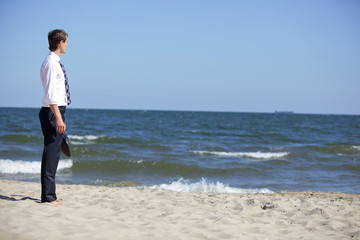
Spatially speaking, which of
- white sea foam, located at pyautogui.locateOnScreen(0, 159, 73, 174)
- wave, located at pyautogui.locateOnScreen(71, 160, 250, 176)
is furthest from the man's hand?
white sea foam, located at pyautogui.locateOnScreen(0, 159, 73, 174)

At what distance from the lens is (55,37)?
4000 mm

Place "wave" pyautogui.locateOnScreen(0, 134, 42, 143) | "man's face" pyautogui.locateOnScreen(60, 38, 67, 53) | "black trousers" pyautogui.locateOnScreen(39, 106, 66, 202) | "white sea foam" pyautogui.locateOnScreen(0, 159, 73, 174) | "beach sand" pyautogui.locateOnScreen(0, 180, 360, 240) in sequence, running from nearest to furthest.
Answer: "beach sand" pyautogui.locateOnScreen(0, 180, 360, 240) < "black trousers" pyautogui.locateOnScreen(39, 106, 66, 202) < "man's face" pyautogui.locateOnScreen(60, 38, 67, 53) < "white sea foam" pyautogui.locateOnScreen(0, 159, 73, 174) < "wave" pyautogui.locateOnScreen(0, 134, 42, 143)

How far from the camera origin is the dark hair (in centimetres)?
400

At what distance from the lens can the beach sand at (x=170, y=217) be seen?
3256 mm

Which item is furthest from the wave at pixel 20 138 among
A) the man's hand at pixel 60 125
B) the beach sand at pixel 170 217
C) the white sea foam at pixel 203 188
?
the man's hand at pixel 60 125

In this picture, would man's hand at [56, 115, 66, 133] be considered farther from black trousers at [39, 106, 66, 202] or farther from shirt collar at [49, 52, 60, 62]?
shirt collar at [49, 52, 60, 62]

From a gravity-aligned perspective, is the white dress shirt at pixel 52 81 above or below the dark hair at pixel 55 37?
below

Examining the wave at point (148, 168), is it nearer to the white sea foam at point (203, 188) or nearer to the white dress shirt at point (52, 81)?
the white sea foam at point (203, 188)

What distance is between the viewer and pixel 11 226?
314 cm

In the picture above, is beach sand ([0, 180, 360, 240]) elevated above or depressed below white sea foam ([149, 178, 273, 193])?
above

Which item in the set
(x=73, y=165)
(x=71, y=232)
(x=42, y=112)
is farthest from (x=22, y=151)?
(x=71, y=232)

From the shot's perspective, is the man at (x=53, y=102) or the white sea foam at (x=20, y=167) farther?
the white sea foam at (x=20, y=167)

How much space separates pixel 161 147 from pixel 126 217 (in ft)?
40.2

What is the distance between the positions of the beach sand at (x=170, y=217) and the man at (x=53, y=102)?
538mm
